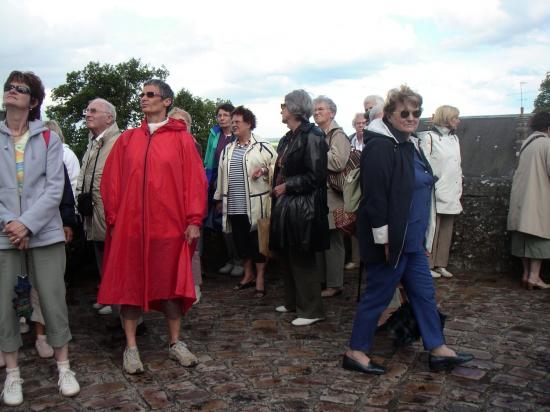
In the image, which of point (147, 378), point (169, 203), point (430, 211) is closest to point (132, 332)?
point (147, 378)

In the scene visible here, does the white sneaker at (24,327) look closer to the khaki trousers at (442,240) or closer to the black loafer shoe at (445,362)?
the black loafer shoe at (445,362)

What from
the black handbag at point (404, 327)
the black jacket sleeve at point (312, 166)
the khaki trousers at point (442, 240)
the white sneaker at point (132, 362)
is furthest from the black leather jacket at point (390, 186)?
the khaki trousers at point (442, 240)

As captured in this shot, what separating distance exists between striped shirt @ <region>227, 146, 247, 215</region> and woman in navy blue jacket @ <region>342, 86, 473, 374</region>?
8.51 feet

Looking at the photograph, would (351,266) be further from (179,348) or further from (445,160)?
(179,348)

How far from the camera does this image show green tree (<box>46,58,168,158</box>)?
1827 inches

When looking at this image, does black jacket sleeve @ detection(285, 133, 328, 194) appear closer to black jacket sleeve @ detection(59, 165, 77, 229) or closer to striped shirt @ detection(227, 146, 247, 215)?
striped shirt @ detection(227, 146, 247, 215)

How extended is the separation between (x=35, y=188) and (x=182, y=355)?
162 centimetres

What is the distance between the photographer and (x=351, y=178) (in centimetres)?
480

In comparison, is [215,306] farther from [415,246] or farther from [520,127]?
[520,127]

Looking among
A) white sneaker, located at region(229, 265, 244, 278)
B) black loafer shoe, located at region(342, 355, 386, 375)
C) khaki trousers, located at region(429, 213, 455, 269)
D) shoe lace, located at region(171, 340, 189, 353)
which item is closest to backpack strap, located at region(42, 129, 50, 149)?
shoe lace, located at region(171, 340, 189, 353)

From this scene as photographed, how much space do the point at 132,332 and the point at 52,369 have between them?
0.64m

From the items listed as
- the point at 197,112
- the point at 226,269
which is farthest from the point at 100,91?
the point at 226,269

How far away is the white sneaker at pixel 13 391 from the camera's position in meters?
3.92

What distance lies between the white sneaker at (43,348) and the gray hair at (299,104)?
2.84m
